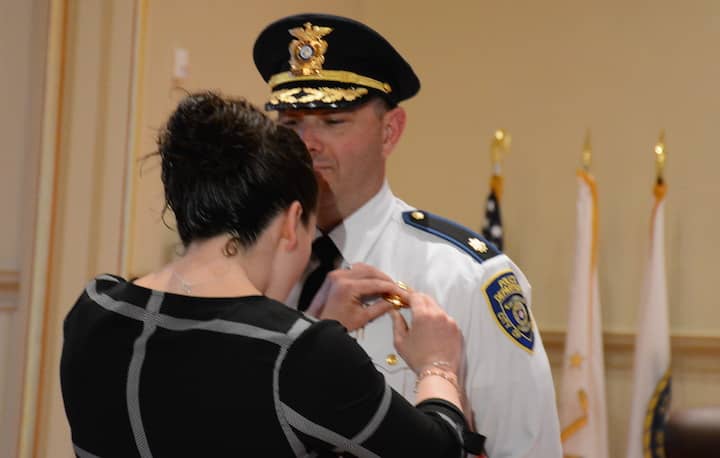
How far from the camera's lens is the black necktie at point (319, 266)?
1630 millimetres

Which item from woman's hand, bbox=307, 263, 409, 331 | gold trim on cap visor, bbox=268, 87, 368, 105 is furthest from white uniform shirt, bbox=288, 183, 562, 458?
gold trim on cap visor, bbox=268, 87, 368, 105

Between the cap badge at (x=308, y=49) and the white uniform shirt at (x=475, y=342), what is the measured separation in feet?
0.93

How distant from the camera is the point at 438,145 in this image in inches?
173

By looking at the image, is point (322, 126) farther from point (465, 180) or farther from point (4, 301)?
point (465, 180)

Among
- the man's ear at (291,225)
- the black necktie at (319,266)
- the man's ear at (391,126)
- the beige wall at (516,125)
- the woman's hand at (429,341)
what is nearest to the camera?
the man's ear at (291,225)

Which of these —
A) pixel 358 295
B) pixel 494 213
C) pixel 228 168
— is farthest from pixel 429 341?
pixel 494 213

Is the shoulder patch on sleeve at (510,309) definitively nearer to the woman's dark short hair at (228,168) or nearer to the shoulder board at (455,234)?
the shoulder board at (455,234)

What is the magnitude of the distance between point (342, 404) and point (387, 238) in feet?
2.12

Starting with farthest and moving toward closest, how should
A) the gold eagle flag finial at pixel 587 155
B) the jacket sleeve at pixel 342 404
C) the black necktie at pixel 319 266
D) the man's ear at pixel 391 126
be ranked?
1. the gold eagle flag finial at pixel 587 155
2. the man's ear at pixel 391 126
3. the black necktie at pixel 319 266
4. the jacket sleeve at pixel 342 404

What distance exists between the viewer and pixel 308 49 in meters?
1.70

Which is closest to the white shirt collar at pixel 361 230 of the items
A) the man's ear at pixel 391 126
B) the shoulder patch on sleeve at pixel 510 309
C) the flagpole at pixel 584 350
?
the man's ear at pixel 391 126

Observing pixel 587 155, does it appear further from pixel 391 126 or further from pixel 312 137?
pixel 312 137

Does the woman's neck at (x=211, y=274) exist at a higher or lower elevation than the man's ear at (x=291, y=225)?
lower

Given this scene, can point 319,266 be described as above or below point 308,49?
below
